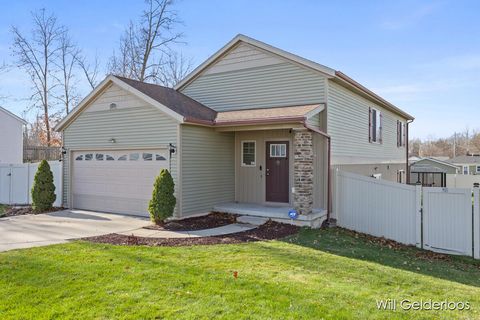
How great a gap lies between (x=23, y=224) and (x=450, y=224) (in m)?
10.9

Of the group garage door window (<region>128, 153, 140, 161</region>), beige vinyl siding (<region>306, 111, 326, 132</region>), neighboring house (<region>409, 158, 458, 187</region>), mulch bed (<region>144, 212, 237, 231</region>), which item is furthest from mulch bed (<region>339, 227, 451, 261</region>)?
neighboring house (<region>409, 158, 458, 187</region>)

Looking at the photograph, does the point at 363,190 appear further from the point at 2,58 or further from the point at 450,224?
the point at 2,58

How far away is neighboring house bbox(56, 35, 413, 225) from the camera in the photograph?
33.0 feet

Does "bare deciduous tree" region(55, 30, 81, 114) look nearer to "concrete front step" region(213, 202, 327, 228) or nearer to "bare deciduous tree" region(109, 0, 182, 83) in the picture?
"bare deciduous tree" region(109, 0, 182, 83)

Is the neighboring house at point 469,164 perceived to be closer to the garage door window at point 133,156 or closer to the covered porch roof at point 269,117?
the covered porch roof at point 269,117

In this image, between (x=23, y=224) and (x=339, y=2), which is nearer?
(x=23, y=224)

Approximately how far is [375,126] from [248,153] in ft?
21.0

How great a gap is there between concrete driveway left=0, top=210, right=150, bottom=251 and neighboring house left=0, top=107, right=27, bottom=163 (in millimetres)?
12719

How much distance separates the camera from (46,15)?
27.3 m

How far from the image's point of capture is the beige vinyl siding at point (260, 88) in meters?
10.9

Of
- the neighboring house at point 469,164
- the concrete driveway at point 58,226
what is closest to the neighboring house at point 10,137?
the concrete driveway at point 58,226

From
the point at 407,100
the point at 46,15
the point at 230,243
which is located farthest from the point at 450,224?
the point at 46,15

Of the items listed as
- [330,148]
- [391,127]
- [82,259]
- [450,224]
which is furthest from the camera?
[391,127]

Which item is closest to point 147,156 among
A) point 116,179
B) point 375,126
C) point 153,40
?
point 116,179
